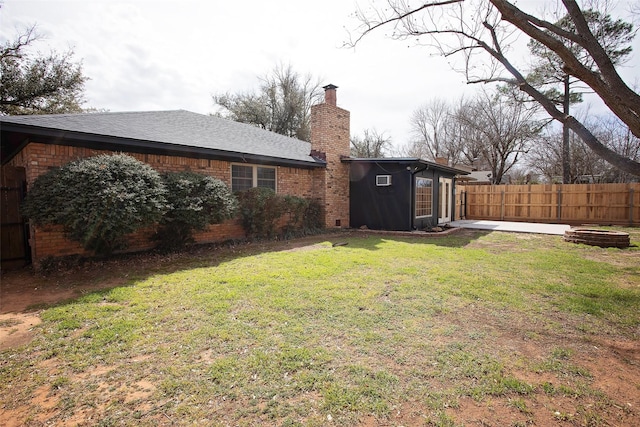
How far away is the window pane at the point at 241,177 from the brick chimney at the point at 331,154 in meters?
2.87

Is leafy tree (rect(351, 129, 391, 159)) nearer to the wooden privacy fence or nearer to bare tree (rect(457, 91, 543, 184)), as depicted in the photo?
bare tree (rect(457, 91, 543, 184))

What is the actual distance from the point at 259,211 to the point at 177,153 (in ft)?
8.64

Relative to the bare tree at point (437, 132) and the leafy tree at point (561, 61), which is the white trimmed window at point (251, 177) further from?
the bare tree at point (437, 132)

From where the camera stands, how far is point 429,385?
2391mm

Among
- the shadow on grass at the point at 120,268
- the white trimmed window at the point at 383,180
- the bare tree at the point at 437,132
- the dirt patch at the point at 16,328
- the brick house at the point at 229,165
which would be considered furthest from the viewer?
the bare tree at the point at 437,132

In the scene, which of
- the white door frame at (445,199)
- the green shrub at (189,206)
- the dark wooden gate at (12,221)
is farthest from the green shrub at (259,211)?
the white door frame at (445,199)

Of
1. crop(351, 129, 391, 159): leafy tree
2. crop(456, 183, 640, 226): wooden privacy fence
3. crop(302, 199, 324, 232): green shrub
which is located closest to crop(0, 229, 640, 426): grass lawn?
crop(302, 199, 324, 232): green shrub

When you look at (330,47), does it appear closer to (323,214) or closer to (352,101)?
(323,214)

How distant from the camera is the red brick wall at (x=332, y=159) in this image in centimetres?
1138

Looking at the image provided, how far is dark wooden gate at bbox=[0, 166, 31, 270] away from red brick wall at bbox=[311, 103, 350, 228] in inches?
317

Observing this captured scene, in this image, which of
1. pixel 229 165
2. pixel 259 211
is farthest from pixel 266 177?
pixel 259 211

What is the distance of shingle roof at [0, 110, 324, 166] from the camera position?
6.00 meters

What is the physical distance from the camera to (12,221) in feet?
19.9

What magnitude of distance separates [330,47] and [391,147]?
26.3 meters
